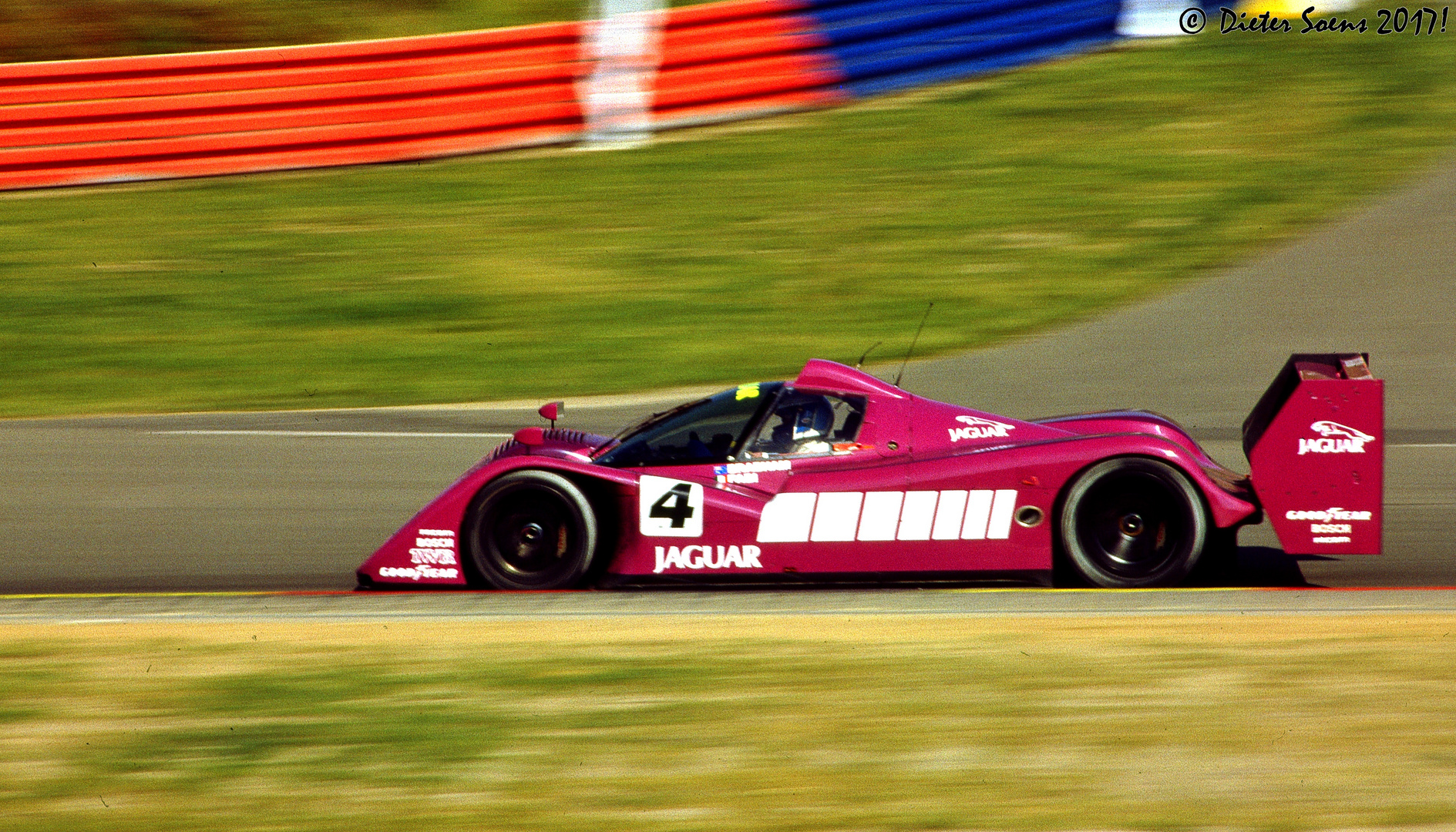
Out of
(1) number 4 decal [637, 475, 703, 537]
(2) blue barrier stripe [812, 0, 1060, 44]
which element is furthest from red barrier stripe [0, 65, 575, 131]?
(1) number 4 decal [637, 475, 703, 537]

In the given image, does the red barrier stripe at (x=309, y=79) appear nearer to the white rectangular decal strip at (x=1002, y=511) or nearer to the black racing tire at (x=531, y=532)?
the black racing tire at (x=531, y=532)

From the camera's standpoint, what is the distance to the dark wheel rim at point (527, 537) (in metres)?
7.30

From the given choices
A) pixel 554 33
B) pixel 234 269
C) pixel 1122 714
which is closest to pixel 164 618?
pixel 1122 714

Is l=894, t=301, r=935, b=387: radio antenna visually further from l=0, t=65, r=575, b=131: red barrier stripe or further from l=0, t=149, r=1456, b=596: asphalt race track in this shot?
l=0, t=65, r=575, b=131: red barrier stripe

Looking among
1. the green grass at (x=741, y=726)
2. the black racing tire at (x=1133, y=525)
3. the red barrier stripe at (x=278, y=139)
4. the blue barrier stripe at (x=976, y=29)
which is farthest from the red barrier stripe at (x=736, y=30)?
the green grass at (x=741, y=726)

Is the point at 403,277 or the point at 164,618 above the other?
the point at 403,277

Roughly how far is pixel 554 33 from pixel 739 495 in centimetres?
918

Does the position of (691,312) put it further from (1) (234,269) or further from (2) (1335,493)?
(2) (1335,493)

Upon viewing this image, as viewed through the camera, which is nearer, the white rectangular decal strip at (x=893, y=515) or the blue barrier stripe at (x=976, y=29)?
the white rectangular decal strip at (x=893, y=515)

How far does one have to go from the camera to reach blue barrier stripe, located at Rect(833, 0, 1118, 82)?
54.7ft

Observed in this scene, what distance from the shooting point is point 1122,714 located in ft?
17.3

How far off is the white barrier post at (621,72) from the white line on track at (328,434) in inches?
238

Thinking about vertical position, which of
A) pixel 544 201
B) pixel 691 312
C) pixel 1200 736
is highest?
pixel 544 201

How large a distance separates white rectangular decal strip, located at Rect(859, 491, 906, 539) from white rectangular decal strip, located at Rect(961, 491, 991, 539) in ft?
1.00
